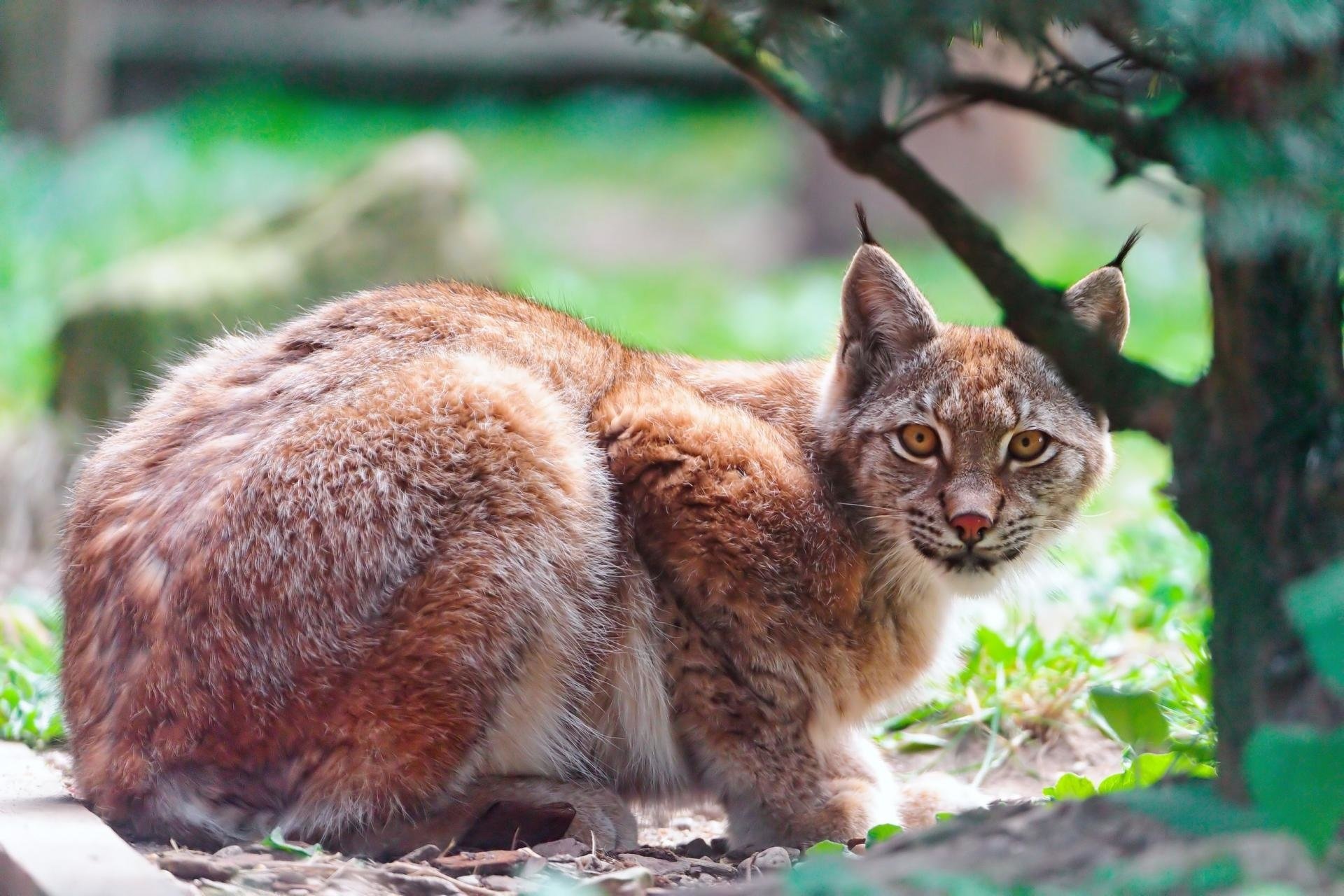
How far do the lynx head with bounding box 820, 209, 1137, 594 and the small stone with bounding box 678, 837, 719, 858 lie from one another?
1.00 metres

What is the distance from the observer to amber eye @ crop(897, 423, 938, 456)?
4062 mm

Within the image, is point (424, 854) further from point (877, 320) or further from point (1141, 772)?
point (877, 320)

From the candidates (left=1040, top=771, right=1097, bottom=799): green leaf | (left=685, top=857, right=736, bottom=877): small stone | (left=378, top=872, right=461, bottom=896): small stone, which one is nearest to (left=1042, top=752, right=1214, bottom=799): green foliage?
(left=1040, top=771, right=1097, bottom=799): green leaf

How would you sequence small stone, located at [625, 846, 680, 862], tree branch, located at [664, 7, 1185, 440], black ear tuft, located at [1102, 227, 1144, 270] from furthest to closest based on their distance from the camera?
black ear tuft, located at [1102, 227, 1144, 270] < small stone, located at [625, 846, 680, 862] < tree branch, located at [664, 7, 1185, 440]

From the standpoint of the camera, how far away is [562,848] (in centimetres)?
352

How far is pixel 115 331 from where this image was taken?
313 inches

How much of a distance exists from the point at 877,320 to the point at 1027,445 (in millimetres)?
604

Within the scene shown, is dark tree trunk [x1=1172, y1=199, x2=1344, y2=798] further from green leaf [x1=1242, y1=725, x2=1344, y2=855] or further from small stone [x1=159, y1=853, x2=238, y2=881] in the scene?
small stone [x1=159, y1=853, x2=238, y2=881]

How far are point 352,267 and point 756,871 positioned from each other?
21.3 ft

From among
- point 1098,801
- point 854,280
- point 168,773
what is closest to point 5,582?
point 168,773

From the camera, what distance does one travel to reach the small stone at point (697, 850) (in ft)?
12.7

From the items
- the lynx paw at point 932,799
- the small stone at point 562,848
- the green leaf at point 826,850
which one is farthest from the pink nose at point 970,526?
the small stone at point 562,848

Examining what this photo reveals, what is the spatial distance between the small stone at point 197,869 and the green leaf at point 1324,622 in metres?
2.21

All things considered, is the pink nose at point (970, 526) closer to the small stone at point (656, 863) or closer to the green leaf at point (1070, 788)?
the green leaf at point (1070, 788)
